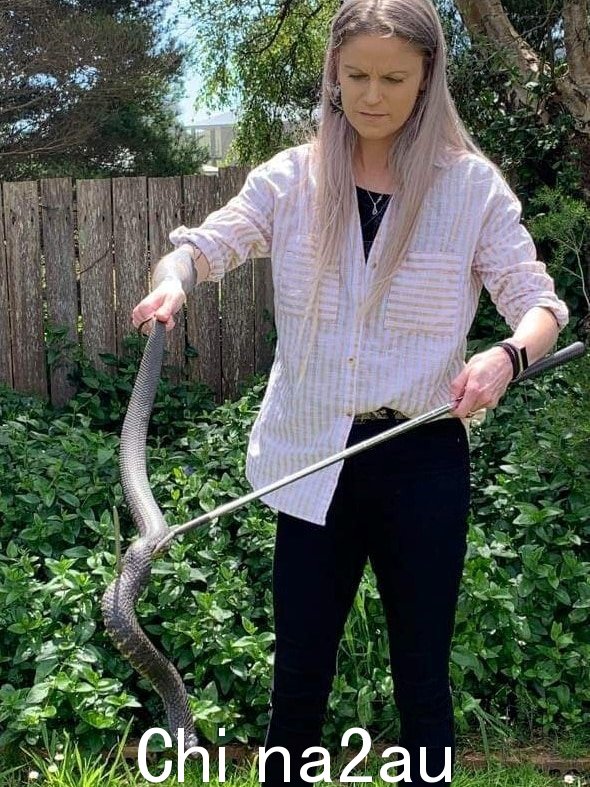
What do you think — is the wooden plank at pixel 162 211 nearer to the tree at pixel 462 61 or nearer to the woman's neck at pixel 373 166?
the tree at pixel 462 61

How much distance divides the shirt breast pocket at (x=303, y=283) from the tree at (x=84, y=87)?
744 cm

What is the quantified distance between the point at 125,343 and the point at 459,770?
302 centimetres

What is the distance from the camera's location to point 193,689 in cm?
308

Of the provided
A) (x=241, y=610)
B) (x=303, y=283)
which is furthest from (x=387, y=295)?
(x=241, y=610)

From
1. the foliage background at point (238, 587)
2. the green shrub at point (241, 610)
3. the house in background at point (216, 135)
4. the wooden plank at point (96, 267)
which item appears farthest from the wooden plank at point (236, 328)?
the house in background at point (216, 135)

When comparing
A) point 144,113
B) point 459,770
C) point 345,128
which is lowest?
point 459,770

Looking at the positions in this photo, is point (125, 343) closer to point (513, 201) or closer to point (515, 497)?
point (515, 497)

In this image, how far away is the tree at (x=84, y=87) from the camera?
881 cm

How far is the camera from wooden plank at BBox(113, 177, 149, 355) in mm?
5129

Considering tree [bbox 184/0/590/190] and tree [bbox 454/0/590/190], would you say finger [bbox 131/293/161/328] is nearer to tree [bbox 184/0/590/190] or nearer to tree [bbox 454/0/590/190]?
tree [bbox 184/0/590/190]

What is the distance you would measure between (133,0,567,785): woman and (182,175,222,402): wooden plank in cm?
313

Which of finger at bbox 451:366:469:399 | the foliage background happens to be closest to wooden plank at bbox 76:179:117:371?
the foliage background

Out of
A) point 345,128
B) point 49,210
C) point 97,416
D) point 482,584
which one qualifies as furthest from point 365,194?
point 49,210

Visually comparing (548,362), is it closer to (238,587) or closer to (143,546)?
(143,546)
